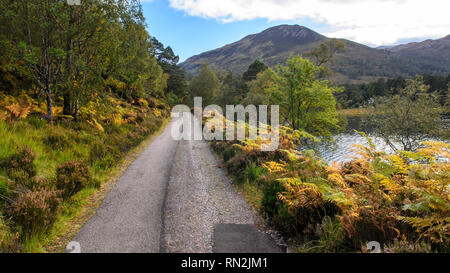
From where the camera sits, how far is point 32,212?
4.33 meters

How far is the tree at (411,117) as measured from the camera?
14457mm

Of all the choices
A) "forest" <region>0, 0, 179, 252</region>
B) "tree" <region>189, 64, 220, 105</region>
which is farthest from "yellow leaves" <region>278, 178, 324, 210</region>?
"tree" <region>189, 64, 220, 105</region>

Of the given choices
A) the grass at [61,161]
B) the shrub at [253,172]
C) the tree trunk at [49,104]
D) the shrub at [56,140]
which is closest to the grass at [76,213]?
the grass at [61,161]

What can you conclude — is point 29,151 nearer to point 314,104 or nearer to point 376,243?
point 376,243

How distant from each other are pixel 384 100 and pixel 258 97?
451 inches

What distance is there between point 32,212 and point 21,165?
7.28 ft

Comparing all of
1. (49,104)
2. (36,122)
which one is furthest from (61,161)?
(49,104)

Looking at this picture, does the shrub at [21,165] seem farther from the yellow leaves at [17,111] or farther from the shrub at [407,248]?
the shrub at [407,248]

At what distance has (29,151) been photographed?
19.8 ft

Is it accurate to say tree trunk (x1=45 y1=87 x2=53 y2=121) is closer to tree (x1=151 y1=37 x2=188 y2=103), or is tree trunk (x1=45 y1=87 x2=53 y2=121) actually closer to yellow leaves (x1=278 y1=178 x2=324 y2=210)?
yellow leaves (x1=278 y1=178 x2=324 y2=210)

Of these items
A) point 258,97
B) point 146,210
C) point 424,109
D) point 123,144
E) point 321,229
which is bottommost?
point 146,210

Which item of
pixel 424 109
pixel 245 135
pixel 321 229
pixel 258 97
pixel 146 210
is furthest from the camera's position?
pixel 258 97
